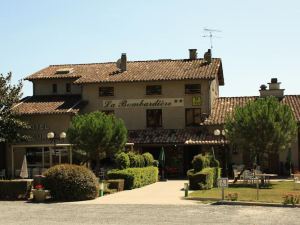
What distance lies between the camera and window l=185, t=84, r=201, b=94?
42.1 metres

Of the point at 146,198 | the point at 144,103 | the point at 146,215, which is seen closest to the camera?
the point at 146,215

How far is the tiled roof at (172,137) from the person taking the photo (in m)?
→ 39.3

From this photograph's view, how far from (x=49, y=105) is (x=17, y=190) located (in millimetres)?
18928

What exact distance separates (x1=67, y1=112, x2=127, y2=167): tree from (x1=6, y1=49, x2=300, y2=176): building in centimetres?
532

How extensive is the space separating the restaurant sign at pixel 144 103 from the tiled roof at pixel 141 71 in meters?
1.61

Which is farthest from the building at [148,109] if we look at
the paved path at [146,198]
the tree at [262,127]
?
the paved path at [146,198]

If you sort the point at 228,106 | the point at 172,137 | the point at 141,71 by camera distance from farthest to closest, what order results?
the point at 141,71, the point at 228,106, the point at 172,137

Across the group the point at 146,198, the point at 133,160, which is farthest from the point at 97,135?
the point at 146,198

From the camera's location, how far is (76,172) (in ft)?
77.4

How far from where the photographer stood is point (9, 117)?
132 feet

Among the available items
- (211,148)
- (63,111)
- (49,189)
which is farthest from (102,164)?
(49,189)

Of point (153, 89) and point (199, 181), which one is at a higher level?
point (153, 89)

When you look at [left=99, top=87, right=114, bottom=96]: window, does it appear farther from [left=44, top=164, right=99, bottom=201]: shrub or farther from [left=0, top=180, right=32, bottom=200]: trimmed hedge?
[left=44, top=164, right=99, bottom=201]: shrub

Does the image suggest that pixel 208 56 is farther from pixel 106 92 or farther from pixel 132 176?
pixel 132 176
